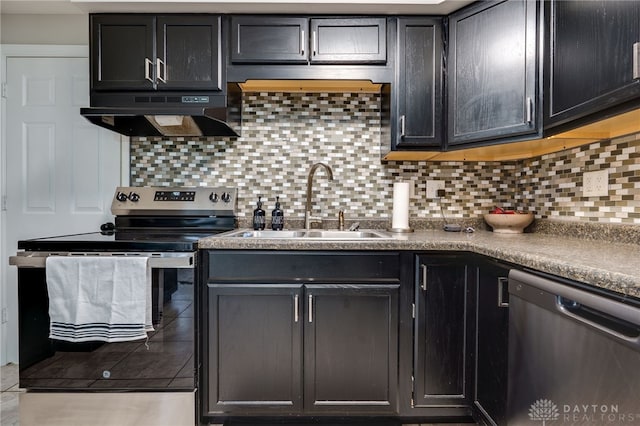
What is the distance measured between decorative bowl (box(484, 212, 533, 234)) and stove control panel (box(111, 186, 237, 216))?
59.9 inches

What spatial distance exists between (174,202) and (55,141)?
935 mm

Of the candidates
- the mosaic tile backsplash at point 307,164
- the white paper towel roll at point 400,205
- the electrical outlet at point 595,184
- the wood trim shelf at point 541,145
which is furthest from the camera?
the mosaic tile backsplash at point 307,164

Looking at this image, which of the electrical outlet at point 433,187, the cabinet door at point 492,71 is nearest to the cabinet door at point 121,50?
the cabinet door at point 492,71

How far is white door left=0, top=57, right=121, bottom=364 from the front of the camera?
2.28 meters

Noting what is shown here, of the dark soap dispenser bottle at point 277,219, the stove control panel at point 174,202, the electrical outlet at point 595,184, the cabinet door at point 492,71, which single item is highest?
the cabinet door at point 492,71

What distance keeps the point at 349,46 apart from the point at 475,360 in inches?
66.5

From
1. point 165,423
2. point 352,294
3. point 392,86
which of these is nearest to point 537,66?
point 392,86

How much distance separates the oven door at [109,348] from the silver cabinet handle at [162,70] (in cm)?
97

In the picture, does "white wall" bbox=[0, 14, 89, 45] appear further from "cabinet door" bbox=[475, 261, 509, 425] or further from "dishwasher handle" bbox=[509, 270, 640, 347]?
"dishwasher handle" bbox=[509, 270, 640, 347]

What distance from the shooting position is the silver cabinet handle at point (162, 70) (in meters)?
1.87

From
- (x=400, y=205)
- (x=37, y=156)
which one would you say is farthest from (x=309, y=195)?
(x=37, y=156)

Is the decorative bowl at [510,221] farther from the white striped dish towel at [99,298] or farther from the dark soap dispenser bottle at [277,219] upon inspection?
the white striped dish towel at [99,298]

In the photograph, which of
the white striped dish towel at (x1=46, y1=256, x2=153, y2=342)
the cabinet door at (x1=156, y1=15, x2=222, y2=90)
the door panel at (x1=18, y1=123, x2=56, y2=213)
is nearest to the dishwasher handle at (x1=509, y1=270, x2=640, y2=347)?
the white striped dish towel at (x1=46, y1=256, x2=153, y2=342)

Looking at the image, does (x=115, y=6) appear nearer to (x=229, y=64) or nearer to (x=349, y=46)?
(x=229, y=64)
